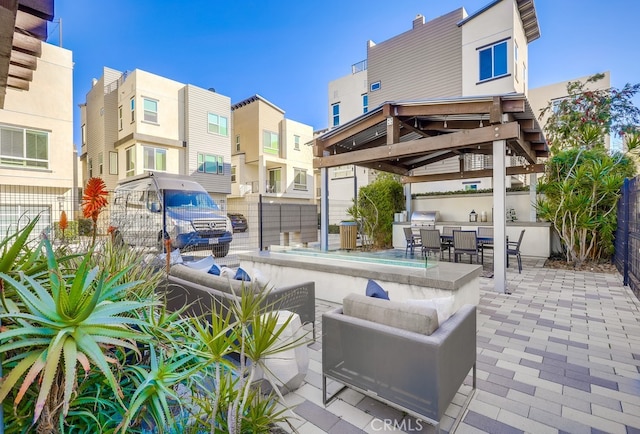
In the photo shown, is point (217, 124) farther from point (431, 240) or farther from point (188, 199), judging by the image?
point (431, 240)

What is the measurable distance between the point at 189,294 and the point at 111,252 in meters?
0.99

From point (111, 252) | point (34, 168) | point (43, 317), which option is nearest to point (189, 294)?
point (111, 252)

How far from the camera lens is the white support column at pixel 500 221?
546 centimetres

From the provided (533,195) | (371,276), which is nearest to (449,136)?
(371,276)

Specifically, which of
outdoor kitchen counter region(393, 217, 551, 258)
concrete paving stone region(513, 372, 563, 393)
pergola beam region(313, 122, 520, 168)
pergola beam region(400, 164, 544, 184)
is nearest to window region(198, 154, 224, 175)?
pergola beam region(400, 164, 544, 184)

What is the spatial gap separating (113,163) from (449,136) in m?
18.7

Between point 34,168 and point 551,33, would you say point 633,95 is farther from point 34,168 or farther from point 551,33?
point 34,168

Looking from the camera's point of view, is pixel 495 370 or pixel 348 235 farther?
pixel 348 235

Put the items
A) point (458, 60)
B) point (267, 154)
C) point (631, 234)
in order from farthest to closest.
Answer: point (267, 154) < point (458, 60) < point (631, 234)

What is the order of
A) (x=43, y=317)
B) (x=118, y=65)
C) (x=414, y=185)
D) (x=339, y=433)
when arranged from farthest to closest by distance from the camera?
(x=118, y=65), (x=414, y=185), (x=339, y=433), (x=43, y=317)

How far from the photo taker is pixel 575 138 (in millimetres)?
10844

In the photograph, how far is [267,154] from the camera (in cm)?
2266

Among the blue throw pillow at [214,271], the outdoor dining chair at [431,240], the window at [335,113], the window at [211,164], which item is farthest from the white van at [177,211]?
the window at [335,113]

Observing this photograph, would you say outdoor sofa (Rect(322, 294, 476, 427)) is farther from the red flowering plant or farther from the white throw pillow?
the red flowering plant
